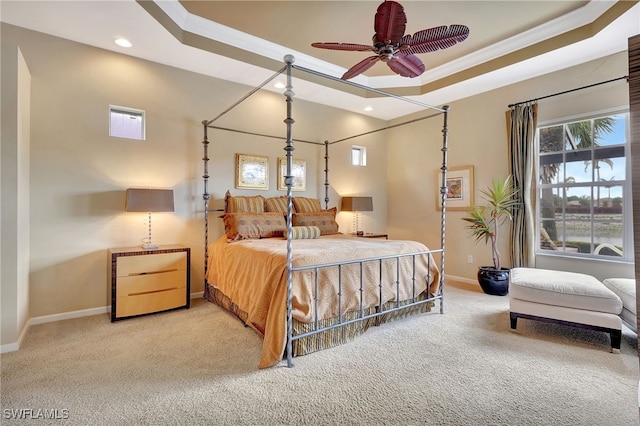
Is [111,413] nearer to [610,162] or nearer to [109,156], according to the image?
[109,156]

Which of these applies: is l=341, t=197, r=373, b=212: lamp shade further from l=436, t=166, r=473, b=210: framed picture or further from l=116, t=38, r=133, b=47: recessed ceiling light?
l=116, t=38, r=133, b=47: recessed ceiling light

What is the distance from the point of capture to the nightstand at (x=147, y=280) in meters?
3.02

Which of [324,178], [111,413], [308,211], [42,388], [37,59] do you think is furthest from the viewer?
[324,178]

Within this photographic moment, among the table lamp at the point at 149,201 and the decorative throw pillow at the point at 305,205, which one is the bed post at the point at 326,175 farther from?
the table lamp at the point at 149,201

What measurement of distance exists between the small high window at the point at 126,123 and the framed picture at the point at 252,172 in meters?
1.19

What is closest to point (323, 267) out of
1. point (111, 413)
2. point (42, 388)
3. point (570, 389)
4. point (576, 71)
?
point (111, 413)

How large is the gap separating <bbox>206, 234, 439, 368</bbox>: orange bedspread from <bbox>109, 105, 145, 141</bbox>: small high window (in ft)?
5.54

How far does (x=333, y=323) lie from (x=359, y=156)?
3808 millimetres

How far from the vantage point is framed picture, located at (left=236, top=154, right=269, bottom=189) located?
13.9 feet

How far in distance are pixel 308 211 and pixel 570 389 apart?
3.29 metres

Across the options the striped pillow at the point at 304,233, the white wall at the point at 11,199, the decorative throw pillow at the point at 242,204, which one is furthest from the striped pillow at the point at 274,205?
the white wall at the point at 11,199

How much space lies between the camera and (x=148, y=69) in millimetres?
3627

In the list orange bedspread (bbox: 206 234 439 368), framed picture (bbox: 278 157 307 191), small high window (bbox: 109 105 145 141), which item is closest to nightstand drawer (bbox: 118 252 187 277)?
orange bedspread (bbox: 206 234 439 368)

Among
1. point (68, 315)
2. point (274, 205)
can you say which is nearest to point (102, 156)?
point (68, 315)
